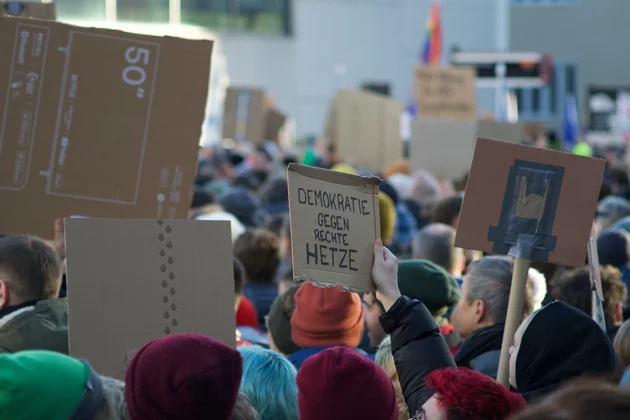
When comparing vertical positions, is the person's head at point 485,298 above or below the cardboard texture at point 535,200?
below

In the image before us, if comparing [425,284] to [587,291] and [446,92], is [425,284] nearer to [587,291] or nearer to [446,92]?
[587,291]

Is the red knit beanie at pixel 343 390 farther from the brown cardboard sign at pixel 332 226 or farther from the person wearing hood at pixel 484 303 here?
the person wearing hood at pixel 484 303

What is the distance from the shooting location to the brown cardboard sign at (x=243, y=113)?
16156mm

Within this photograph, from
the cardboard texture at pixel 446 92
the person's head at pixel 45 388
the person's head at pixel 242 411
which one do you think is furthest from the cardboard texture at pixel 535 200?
the cardboard texture at pixel 446 92

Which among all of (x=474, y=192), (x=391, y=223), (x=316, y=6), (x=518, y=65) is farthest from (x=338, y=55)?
(x=474, y=192)

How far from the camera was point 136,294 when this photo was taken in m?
3.46

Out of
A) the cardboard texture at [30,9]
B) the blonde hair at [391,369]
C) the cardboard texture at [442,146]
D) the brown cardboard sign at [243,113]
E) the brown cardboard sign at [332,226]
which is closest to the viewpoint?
the brown cardboard sign at [332,226]

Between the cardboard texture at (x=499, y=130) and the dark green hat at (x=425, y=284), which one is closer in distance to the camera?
the dark green hat at (x=425, y=284)

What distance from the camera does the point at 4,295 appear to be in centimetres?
381

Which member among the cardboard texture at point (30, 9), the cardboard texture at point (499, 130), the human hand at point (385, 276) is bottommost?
the cardboard texture at point (499, 130)

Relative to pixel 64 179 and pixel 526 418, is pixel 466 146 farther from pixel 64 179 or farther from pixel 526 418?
pixel 526 418

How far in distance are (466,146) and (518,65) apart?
12.2m

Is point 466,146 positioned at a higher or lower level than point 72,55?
lower

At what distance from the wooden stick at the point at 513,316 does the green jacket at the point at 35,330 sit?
1.44 meters
